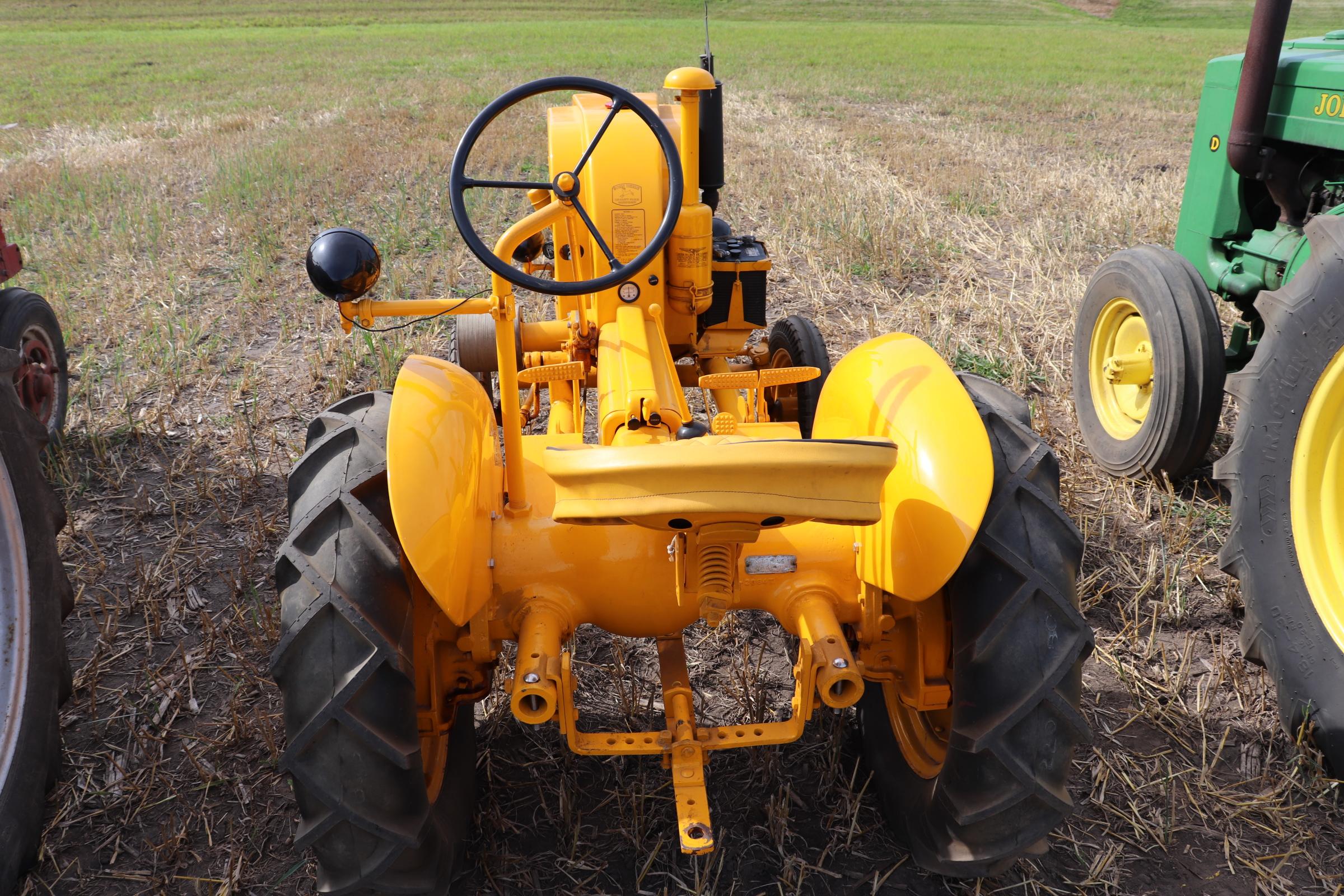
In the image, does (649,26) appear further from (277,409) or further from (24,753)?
(24,753)

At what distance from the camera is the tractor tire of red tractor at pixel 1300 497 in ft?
8.36

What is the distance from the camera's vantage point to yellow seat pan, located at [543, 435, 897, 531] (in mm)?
1609

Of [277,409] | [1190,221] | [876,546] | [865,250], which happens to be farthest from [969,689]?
[865,250]

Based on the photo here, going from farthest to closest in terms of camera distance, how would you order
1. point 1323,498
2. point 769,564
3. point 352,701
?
point 1323,498 → point 769,564 → point 352,701

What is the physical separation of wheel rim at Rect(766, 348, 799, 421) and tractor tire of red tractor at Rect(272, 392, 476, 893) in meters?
2.35

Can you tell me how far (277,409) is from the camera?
485cm

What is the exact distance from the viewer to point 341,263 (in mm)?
2174

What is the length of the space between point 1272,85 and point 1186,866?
2.86 m

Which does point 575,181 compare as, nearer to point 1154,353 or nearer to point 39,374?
point 1154,353

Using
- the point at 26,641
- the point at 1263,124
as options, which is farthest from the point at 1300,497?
the point at 26,641

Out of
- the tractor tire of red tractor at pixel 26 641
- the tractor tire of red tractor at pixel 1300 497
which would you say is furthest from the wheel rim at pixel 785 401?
the tractor tire of red tractor at pixel 26 641

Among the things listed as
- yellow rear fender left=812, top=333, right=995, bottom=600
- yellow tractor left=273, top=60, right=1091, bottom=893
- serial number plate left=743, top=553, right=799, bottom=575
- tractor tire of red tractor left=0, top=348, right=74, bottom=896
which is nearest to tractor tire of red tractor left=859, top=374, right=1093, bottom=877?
yellow tractor left=273, top=60, right=1091, bottom=893

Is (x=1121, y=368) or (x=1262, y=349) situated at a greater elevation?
(x=1262, y=349)

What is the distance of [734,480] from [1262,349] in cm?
198
